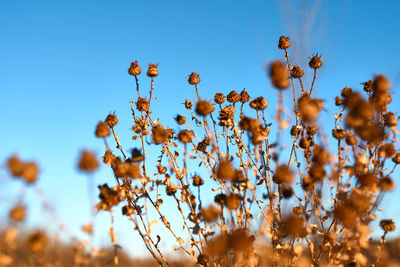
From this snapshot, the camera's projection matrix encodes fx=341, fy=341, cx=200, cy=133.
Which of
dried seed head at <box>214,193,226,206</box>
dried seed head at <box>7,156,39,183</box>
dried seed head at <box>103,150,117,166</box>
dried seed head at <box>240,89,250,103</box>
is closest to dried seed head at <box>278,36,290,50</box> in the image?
dried seed head at <box>240,89,250,103</box>

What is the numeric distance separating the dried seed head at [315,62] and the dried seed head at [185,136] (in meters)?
1.31

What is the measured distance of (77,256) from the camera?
2270mm

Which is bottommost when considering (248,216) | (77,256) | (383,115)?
(77,256)

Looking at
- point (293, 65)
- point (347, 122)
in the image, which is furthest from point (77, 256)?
point (293, 65)

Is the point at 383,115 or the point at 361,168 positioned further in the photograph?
the point at 383,115

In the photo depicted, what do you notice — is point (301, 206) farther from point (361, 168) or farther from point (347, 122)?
point (347, 122)

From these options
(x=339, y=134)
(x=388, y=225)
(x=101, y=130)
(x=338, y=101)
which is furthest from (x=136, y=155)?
(x=388, y=225)

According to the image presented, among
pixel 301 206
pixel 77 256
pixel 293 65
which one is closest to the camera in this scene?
pixel 77 256

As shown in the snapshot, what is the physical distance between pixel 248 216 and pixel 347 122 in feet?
3.32

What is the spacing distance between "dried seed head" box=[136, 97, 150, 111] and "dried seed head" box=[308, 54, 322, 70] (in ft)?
5.02

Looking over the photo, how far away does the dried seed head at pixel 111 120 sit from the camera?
2879 mm

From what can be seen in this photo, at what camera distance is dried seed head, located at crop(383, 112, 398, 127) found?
2.61 m

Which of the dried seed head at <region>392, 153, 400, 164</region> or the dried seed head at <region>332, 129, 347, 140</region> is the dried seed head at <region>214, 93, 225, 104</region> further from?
the dried seed head at <region>392, 153, 400, 164</region>

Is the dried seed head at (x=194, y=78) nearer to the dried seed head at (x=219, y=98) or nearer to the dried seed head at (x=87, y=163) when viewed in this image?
the dried seed head at (x=219, y=98)
